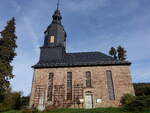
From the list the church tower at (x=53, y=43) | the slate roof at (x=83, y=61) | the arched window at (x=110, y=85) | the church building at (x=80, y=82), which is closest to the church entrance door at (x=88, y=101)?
the church building at (x=80, y=82)

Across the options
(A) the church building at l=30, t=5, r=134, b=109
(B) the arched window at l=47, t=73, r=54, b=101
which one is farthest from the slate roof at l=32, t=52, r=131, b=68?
(B) the arched window at l=47, t=73, r=54, b=101

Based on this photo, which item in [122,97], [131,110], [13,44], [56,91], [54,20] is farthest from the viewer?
[54,20]

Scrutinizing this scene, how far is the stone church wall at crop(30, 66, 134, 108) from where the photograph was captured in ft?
65.3

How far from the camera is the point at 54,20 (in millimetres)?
27375

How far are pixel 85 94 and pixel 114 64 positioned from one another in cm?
577

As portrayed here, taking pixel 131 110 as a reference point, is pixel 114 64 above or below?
above

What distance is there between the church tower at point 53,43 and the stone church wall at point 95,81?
2559 mm

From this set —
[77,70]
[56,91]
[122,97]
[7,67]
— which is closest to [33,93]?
[56,91]

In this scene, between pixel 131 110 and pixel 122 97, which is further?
pixel 122 97

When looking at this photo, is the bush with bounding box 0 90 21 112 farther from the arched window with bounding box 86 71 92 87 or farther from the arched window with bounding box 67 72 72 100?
the arched window with bounding box 86 71 92 87

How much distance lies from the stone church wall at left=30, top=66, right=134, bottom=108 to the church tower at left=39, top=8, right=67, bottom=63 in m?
2.56

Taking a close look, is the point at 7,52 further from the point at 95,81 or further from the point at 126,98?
the point at 126,98

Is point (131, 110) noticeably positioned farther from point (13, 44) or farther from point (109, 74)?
point (13, 44)

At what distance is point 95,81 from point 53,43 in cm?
912
